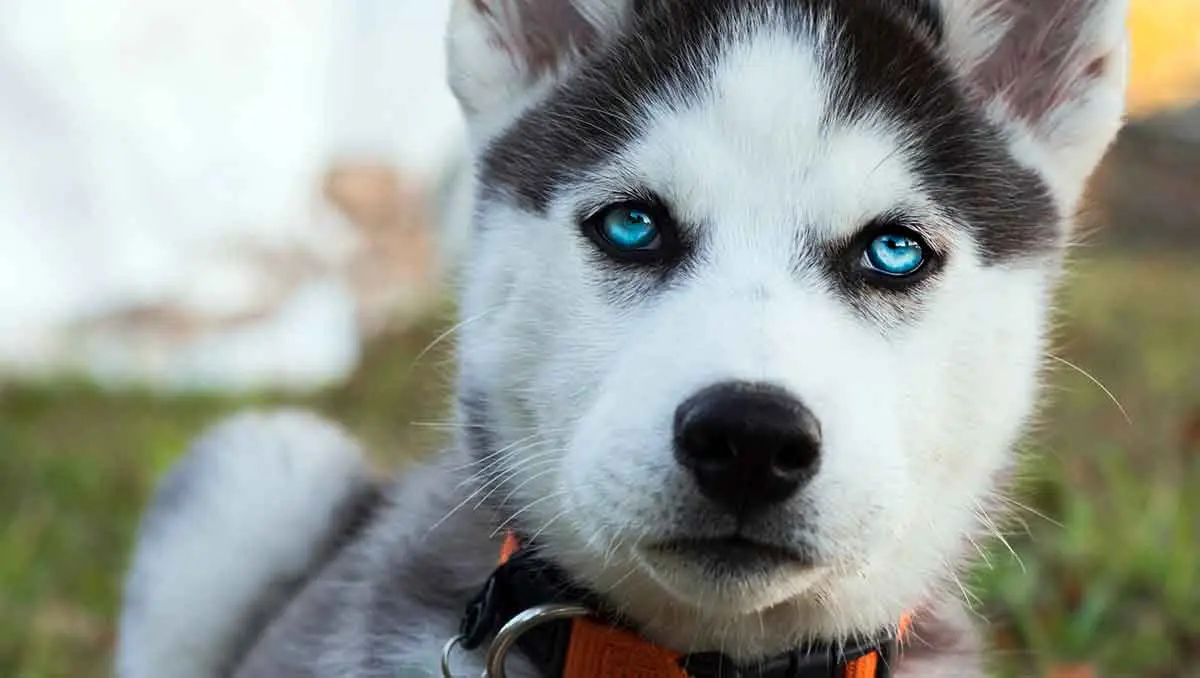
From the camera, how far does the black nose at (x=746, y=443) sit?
1982 mm

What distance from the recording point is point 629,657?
244 cm

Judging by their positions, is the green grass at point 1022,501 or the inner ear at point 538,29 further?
the green grass at point 1022,501

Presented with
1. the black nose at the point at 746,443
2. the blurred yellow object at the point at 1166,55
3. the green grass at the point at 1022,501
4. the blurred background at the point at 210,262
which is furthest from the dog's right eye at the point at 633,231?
the blurred yellow object at the point at 1166,55

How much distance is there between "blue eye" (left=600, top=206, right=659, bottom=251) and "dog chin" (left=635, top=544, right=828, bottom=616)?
576 mm

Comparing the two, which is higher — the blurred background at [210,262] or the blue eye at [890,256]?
the blue eye at [890,256]

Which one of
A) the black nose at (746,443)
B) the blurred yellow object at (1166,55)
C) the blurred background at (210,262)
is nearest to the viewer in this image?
the black nose at (746,443)

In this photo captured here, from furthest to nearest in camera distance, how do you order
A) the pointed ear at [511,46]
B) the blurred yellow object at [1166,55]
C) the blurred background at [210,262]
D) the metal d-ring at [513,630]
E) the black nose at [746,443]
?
the blurred yellow object at [1166,55]
the blurred background at [210,262]
the pointed ear at [511,46]
the metal d-ring at [513,630]
the black nose at [746,443]

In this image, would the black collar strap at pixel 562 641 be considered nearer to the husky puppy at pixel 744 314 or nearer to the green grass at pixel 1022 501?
the husky puppy at pixel 744 314

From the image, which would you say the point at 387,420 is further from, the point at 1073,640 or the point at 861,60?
the point at 861,60

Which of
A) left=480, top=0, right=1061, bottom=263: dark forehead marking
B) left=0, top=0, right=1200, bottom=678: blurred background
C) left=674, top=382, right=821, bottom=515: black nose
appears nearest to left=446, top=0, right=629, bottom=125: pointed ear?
left=480, top=0, right=1061, bottom=263: dark forehead marking

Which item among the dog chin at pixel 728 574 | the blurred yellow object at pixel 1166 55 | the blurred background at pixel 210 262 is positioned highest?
the dog chin at pixel 728 574

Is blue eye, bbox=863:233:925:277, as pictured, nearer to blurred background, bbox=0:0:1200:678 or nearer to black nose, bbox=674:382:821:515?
black nose, bbox=674:382:821:515

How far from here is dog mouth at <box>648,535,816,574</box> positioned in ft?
7.01

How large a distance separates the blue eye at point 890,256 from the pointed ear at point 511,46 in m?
0.83
